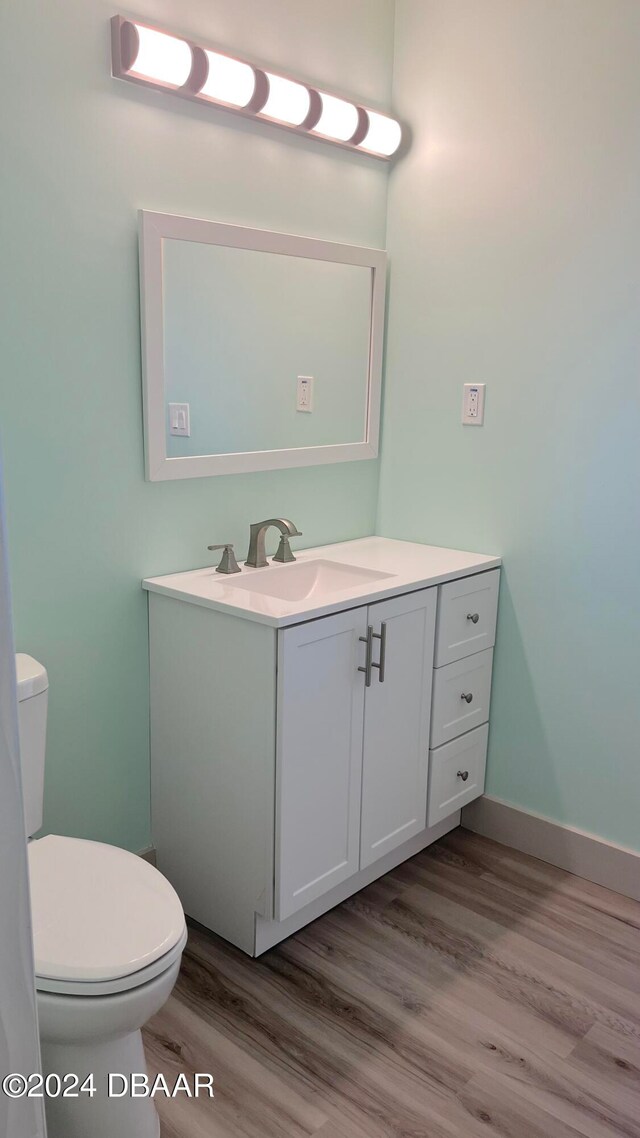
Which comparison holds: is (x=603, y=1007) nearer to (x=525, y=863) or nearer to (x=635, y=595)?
(x=525, y=863)

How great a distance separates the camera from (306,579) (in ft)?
7.64

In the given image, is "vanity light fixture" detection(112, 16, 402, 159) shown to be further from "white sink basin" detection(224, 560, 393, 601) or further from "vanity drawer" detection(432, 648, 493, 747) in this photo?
"vanity drawer" detection(432, 648, 493, 747)

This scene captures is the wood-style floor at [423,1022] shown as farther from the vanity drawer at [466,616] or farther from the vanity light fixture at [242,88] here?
the vanity light fixture at [242,88]

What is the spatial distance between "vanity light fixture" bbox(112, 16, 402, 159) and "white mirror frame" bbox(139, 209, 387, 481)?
10.5 inches

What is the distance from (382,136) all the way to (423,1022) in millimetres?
2245

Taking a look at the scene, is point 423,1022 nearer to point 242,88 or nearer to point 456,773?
point 456,773

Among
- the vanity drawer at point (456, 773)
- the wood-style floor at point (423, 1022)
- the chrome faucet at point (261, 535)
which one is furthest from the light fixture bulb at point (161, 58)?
the wood-style floor at point (423, 1022)

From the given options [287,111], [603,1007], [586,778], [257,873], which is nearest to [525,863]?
[586,778]

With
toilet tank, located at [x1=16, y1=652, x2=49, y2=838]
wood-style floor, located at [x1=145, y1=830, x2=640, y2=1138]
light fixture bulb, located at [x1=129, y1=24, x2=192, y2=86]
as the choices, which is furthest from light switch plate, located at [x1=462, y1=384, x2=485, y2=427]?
toilet tank, located at [x1=16, y1=652, x2=49, y2=838]

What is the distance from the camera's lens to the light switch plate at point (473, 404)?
94.7 inches

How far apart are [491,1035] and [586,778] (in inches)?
30.6

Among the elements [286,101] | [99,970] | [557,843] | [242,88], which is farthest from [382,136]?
[99,970]

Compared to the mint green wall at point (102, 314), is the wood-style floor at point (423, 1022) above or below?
below

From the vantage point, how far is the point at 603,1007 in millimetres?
1853
